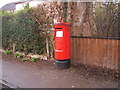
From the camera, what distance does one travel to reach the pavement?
4.36 meters

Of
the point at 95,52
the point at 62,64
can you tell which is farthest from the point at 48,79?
the point at 95,52

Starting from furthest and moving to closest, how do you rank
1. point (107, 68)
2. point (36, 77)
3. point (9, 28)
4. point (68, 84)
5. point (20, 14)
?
point (9, 28) < point (20, 14) < point (107, 68) < point (36, 77) < point (68, 84)

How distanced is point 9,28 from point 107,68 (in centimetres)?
664

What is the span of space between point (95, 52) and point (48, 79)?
2315mm

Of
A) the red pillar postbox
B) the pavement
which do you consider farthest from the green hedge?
the red pillar postbox

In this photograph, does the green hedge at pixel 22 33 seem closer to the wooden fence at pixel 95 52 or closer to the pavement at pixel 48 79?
the pavement at pixel 48 79

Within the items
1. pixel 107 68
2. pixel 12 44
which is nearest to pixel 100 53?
pixel 107 68

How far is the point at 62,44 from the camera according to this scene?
562cm

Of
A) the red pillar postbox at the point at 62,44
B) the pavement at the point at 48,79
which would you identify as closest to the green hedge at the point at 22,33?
the pavement at the point at 48,79

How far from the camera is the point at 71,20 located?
6863mm

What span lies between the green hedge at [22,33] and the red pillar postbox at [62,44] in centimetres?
190

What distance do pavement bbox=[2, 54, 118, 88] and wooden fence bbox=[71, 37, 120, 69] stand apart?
2.67 feet

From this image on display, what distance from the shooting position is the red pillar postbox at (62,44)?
5574 millimetres

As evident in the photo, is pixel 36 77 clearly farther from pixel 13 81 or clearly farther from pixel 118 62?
pixel 118 62
